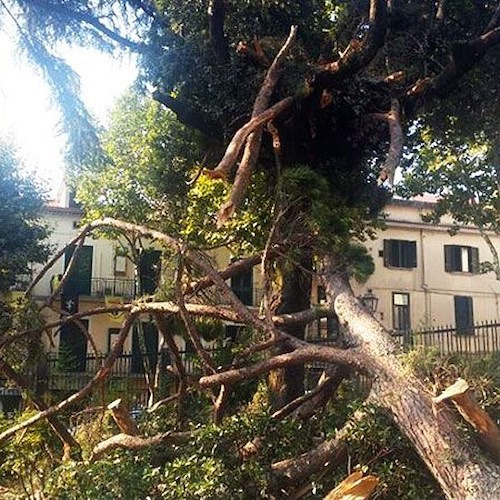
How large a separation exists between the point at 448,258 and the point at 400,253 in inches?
81.8

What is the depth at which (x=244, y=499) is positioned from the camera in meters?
6.76

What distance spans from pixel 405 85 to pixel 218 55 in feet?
8.79

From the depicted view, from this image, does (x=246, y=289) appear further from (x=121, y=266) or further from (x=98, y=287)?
(x=98, y=287)

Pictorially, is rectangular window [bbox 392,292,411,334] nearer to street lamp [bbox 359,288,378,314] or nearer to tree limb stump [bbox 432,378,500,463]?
street lamp [bbox 359,288,378,314]

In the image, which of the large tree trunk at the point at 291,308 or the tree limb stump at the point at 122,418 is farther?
the large tree trunk at the point at 291,308

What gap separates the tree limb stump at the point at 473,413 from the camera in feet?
19.6

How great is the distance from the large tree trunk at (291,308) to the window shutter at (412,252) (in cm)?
1851

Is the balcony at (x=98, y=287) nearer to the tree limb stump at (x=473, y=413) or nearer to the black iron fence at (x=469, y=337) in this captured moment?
the black iron fence at (x=469, y=337)

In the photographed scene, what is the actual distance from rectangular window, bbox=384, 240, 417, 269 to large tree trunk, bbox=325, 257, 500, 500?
20.4 m

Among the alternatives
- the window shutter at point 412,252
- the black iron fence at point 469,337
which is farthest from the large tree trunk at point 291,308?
the window shutter at point 412,252

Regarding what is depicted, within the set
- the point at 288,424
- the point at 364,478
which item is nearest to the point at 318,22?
the point at 288,424

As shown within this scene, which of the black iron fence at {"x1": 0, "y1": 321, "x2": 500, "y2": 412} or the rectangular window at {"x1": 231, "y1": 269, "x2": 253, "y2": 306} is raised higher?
the rectangular window at {"x1": 231, "y1": 269, "x2": 253, "y2": 306}

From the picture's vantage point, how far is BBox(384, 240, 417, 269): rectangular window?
27.6 metres

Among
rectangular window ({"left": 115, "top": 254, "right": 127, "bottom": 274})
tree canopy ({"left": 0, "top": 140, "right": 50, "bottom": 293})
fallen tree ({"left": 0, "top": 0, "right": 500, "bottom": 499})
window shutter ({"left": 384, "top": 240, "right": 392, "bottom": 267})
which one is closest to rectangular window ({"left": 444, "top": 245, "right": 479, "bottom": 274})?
window shutter ({"left": 384, "top": 240, "right": 392, "bottom": 267})
